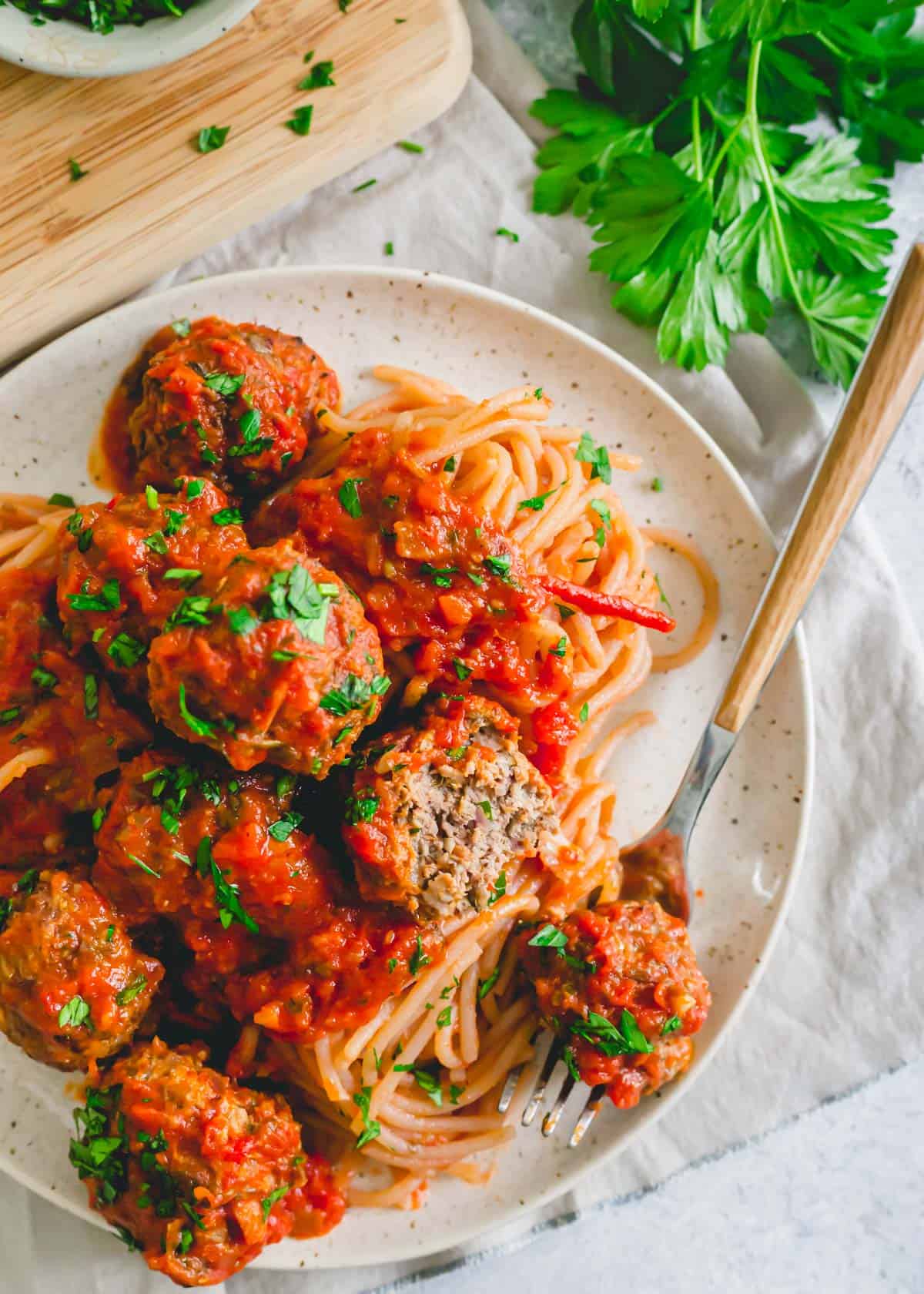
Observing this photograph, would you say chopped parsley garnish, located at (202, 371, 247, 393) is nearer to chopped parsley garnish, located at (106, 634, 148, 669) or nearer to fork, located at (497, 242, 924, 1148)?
chopped parsley garnish, located at (106, 634, 148, 669)

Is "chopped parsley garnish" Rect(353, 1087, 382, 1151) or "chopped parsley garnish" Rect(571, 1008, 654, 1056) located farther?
"chopped parsley garnish" Rect(353, 1087, 382, 1151)

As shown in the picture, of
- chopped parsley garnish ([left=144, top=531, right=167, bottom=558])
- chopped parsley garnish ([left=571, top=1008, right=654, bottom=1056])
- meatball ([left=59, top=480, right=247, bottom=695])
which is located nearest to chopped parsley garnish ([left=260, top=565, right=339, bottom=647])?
meatball ([left=59, top=480, right=247, bottom=695])

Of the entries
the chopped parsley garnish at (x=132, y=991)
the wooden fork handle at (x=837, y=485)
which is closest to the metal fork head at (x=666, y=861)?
the wooden fork handle at (x=837, y=485)


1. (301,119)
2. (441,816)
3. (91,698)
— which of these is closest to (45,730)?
(91,698)

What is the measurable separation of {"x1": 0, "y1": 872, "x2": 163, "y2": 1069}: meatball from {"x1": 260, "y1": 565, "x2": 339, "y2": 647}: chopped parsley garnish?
1.32 meters

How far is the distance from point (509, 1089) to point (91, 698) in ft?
7.29

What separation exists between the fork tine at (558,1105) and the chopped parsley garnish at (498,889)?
0.93 metres

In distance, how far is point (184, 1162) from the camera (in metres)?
3.69

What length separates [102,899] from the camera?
12.7 feet

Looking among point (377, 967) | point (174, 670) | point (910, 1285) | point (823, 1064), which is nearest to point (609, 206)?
point (174, 670)

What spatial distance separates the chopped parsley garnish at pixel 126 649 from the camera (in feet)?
12.4

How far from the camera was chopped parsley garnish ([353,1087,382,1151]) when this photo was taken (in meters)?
4.20

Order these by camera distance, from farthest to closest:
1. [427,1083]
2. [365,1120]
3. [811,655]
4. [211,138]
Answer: [811,655] < [211,138] < [427,1083] < [365,1120]

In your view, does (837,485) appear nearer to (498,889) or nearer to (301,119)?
(498,889)
